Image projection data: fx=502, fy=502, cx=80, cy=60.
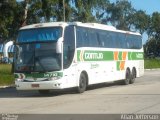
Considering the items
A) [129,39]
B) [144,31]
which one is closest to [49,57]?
[129,39]

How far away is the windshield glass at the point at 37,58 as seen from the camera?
2133cm

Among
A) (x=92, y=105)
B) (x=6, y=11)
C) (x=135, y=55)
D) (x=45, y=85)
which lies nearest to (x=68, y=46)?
(x=45, y=85)

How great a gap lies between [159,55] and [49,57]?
359 feet

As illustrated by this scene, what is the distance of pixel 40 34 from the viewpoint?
21.9 metres

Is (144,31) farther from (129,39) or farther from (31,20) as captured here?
(129,39)

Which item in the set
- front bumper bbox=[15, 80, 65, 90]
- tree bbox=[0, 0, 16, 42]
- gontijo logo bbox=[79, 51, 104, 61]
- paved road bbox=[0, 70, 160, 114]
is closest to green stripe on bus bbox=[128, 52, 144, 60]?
gontijo logo bbox=[79, 51, 104, 61]

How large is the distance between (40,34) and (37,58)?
1128 mm

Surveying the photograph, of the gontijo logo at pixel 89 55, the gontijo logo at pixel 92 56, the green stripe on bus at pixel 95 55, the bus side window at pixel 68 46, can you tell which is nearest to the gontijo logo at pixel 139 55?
the green stripe on bus at pixel 95 55

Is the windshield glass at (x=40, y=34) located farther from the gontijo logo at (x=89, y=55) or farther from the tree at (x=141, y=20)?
the tree at (x=141, y=20)

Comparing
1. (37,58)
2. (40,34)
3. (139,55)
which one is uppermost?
(40,34)

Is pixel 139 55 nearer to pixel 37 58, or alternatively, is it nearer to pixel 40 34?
pixel 40 34

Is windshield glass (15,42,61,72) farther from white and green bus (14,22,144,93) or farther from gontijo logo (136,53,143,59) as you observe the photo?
gontijo logo (136,53,143,59)

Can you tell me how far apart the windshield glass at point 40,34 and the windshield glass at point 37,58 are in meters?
0.23

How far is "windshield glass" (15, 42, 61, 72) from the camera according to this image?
840 inches
